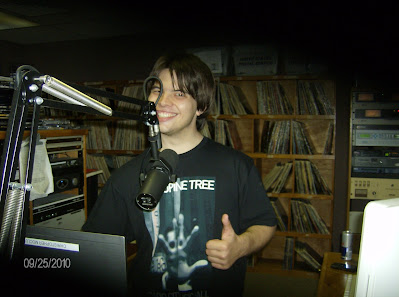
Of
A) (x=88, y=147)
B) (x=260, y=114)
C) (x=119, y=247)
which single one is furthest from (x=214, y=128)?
(x=119, y=247)

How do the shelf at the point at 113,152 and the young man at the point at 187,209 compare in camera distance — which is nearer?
the young man at the point at 187,209

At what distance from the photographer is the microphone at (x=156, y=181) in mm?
618

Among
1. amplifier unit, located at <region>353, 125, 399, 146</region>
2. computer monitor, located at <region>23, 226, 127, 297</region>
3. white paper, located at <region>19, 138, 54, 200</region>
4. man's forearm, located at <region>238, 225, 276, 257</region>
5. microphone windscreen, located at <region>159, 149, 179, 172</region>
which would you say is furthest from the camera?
amplifier unit, located at <region>353, 125, 399, 146</region>

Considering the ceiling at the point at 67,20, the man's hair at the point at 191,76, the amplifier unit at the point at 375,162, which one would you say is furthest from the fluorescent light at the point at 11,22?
the amplifier unit at the point at 375,162

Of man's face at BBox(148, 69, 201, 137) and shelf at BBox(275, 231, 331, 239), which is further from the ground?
man's face at BBox(148, 69, 201, 137)

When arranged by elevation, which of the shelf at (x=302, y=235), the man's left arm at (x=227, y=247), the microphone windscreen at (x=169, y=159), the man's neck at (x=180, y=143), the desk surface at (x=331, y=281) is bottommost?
the shelf at (x=302, y=235)

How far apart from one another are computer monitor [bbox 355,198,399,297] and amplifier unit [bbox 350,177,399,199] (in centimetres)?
236

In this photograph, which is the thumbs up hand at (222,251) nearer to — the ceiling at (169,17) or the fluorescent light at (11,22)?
the ceiling at (169,17)

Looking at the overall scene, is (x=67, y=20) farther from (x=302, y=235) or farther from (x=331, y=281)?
(x=331, y=281)

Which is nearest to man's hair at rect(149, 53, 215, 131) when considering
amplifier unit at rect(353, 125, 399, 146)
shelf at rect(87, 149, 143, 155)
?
amplifier unit at rect(353, 125, 399, 146)

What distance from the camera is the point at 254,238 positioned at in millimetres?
1123

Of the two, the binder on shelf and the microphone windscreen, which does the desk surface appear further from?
the binder on shelf

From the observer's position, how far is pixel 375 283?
0.53 meters

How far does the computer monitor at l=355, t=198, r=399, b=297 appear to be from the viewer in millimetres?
516
